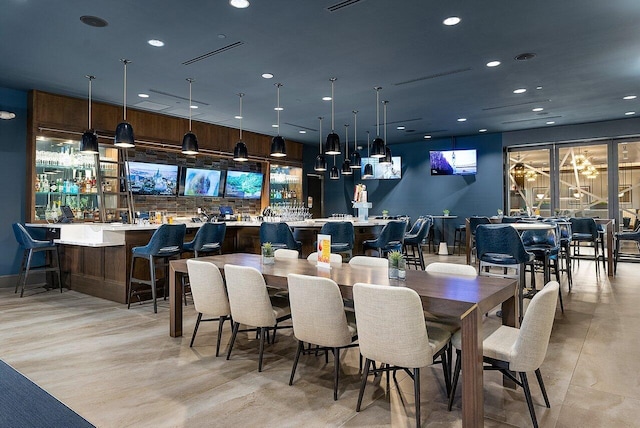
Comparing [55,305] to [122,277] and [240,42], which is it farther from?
[240,42]

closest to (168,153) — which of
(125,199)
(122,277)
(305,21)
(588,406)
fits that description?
(125,199)

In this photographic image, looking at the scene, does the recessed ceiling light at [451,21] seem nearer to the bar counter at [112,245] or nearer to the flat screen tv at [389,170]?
the bar counter at [112,245]

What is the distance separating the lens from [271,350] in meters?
3.83

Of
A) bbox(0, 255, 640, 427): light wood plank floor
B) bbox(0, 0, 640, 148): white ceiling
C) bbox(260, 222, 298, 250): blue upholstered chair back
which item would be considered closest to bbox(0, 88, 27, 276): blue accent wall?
bbox(0, 0, 640, 148): white ceiling

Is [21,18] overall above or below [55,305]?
above

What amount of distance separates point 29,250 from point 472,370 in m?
6.83

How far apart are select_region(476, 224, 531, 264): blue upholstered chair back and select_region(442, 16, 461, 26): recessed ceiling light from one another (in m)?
2.26

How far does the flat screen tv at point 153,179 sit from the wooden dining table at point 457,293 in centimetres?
535

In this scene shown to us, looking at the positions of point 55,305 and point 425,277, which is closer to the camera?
point 425,277

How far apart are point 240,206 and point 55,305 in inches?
232

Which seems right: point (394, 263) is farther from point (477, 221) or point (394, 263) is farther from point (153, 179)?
point (153, 179)

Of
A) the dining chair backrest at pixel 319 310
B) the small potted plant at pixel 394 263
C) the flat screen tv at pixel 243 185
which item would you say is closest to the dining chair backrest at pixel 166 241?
the dining chair backrest at pixel 319 310

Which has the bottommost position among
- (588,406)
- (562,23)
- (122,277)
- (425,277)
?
(588,406)

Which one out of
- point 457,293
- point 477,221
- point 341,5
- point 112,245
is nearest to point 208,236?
point 112,245
